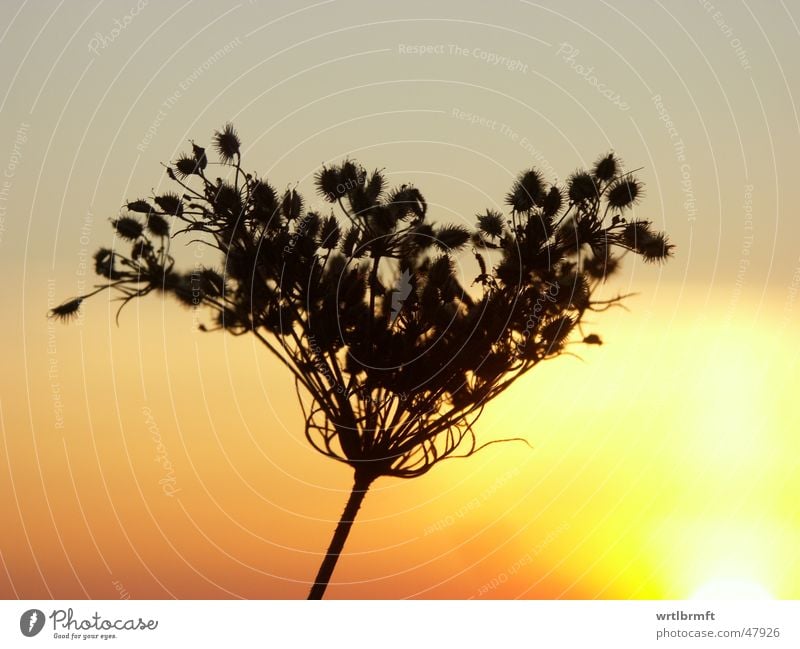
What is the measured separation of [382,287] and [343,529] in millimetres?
1782

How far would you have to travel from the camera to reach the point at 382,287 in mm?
11008

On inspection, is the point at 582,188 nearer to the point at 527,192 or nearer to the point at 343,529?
the point at 527,192

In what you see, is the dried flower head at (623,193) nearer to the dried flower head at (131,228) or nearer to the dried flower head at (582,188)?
the dried flower head at (582,188)

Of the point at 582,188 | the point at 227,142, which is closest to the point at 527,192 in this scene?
the point at 582,188

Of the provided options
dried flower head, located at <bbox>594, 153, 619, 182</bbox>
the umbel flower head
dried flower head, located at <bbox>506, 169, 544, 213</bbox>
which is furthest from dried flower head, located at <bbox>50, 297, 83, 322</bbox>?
dried flower head, located at <bbox>594, 153, 619, 182</bbox>

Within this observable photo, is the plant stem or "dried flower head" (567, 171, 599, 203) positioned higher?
"dried flower head" (567, 171, 599, 203)

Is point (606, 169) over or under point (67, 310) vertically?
over

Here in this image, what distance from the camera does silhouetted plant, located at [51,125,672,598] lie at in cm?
1098

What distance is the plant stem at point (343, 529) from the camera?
1125cm

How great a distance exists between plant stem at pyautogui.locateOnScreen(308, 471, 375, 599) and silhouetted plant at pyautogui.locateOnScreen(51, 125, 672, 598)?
0.01 metres

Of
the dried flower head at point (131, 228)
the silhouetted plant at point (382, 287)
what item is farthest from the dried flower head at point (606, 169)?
the dried flower head at point (131, 228)

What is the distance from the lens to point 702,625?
10445mm

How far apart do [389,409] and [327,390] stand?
464mm

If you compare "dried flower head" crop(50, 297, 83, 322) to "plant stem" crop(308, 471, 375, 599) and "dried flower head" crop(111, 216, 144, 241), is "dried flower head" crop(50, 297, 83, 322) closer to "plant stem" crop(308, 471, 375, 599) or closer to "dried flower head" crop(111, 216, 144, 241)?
"dried flower head" crop(111, 216, 144, 241)
